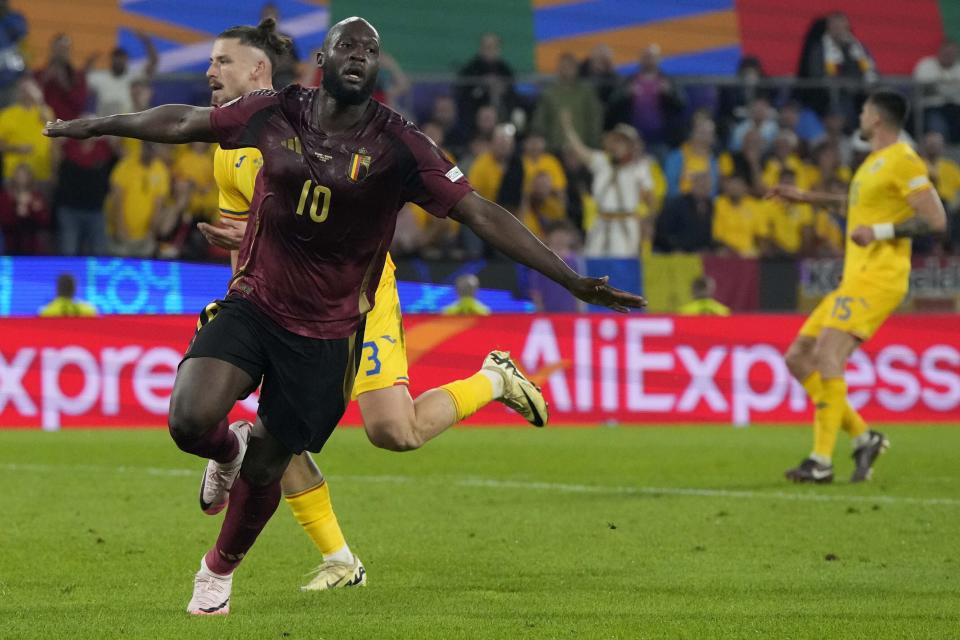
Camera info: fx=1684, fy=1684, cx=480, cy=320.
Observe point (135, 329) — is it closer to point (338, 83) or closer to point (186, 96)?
point (186, 96)

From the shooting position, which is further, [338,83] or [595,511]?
[595,511]

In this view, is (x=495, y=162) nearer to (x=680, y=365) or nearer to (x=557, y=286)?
(x=557, y=286)

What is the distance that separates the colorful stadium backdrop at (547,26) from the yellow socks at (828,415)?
11.8 meters

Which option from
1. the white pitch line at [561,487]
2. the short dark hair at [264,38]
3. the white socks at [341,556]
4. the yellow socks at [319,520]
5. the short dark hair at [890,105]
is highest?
the short dark hair at [264,38]

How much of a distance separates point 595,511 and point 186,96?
10932 millimetres

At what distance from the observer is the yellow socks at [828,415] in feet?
38.7

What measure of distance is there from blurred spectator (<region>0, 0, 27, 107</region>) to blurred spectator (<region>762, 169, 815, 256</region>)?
9.06 metres

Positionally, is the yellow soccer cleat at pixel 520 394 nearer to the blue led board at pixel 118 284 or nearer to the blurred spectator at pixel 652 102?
the blue led board at pixel 118 284

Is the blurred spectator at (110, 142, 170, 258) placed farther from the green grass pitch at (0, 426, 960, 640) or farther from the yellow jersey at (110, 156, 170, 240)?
the green grass pitch at (0, 426, 960, 640)

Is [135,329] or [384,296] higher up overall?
[384,296]

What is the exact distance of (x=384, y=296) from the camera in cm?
751

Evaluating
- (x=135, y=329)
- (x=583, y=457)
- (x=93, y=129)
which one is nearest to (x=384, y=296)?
(x=93, y=129)

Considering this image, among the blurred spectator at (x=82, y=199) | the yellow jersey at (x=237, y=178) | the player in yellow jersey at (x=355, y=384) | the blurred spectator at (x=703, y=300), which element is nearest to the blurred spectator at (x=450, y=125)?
the blurred spectator at (x=703, y=300)

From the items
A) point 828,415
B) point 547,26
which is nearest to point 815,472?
point 828,415
